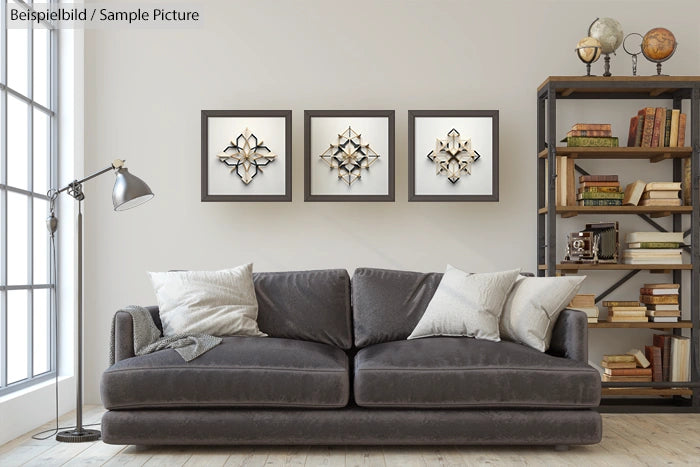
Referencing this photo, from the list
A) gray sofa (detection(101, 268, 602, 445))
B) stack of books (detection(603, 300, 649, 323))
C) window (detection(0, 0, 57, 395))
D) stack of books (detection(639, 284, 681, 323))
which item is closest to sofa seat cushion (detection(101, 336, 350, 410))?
gray sofa (detection(101, 268, 602, 445))

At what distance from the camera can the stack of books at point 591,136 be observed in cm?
482

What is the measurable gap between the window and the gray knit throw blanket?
75 centimetres

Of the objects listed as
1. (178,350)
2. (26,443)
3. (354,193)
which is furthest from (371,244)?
(26,443)

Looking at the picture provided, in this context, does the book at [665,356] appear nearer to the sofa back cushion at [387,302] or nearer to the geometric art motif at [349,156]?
the sofa back cushion at [387,302]

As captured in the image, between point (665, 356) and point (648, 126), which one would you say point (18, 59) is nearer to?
point (648, 126)

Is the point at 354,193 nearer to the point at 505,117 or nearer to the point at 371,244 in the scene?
the point at 371,244

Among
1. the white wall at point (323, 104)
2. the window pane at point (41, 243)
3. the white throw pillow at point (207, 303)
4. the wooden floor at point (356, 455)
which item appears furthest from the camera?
the white wall at point (323, 104)

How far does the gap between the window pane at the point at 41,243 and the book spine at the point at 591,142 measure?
311 cm

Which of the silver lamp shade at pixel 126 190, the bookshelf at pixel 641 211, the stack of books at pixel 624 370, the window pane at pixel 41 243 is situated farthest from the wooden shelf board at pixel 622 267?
the window pane at pixel 41 243

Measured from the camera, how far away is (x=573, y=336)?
3.83 meters

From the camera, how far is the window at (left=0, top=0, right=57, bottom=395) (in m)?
4.14

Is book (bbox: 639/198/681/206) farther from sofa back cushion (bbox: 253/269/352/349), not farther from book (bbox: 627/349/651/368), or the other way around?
sofa back cushion (bbox: 253/269/352/349)

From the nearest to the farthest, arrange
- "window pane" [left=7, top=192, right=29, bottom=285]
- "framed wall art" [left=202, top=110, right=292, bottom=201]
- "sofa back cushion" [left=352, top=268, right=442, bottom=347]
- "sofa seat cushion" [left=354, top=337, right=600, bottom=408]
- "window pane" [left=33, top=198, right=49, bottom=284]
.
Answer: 1. "sofa seat cushion" [left=354, top=337, right=600, bottom=408]
2. "window pane" [left=7, top=192, right=29, bottom=285]
3. "sofa back cushion" [left=352, top=268, right=442, bottom=347]
4. "window pane" [left=33, top=198, right=49, bottom=284]
5. "framed wall art" [left=202, top=110, right=292, bottom=201]

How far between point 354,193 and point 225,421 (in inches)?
73.4
